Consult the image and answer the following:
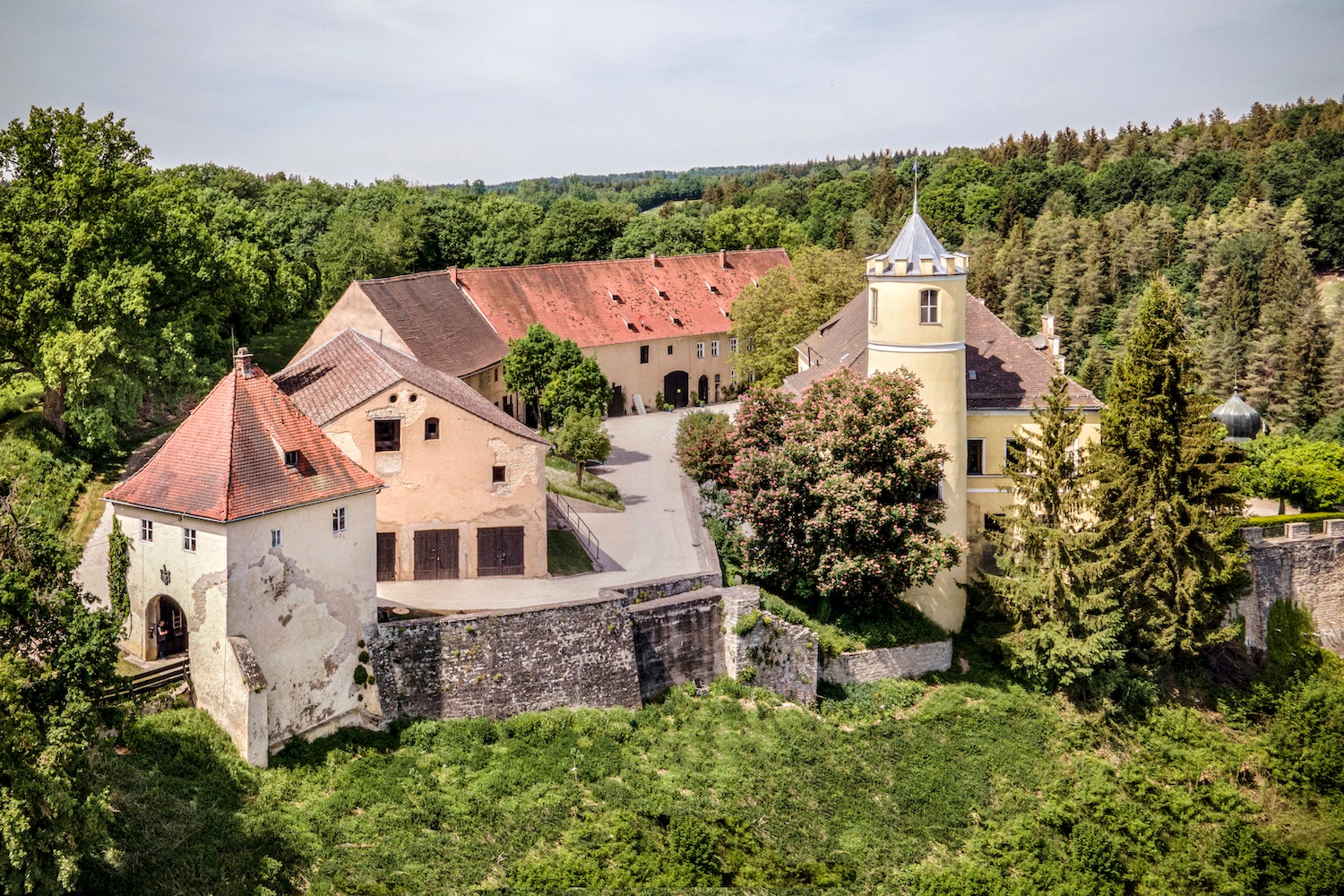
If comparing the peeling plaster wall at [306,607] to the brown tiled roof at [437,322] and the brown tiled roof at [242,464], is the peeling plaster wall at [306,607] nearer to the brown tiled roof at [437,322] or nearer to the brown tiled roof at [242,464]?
the brown tiled roof at [242,464]

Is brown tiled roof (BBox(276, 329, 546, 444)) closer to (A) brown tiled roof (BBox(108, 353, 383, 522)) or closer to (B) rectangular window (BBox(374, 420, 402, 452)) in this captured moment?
(B) rectangular window (BBox(374, 420, 402, 452))

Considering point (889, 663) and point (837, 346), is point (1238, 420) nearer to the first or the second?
point (837, 346)

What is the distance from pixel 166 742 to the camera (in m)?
23.4

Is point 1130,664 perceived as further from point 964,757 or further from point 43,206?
point 43,206

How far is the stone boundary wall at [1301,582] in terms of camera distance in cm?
3862

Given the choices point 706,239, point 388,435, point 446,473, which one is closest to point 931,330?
point 446,473

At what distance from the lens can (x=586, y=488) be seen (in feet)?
144

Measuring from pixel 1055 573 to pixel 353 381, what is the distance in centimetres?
1982

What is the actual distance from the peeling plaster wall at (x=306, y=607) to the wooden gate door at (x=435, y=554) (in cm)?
561

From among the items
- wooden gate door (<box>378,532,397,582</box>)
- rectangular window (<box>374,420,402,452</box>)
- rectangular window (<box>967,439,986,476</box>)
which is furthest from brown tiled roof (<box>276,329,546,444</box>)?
rectangular window (<box>967,439,986,476</box>)

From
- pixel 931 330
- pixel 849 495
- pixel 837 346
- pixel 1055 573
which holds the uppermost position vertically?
pixel 837 346

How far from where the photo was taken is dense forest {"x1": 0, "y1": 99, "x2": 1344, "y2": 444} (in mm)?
35250

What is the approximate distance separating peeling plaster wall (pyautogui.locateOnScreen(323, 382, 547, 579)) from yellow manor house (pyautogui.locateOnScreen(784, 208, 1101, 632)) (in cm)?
897

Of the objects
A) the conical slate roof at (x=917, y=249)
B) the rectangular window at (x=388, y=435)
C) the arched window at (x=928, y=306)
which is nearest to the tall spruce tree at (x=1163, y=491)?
the arched window at (x=928, y=306)
